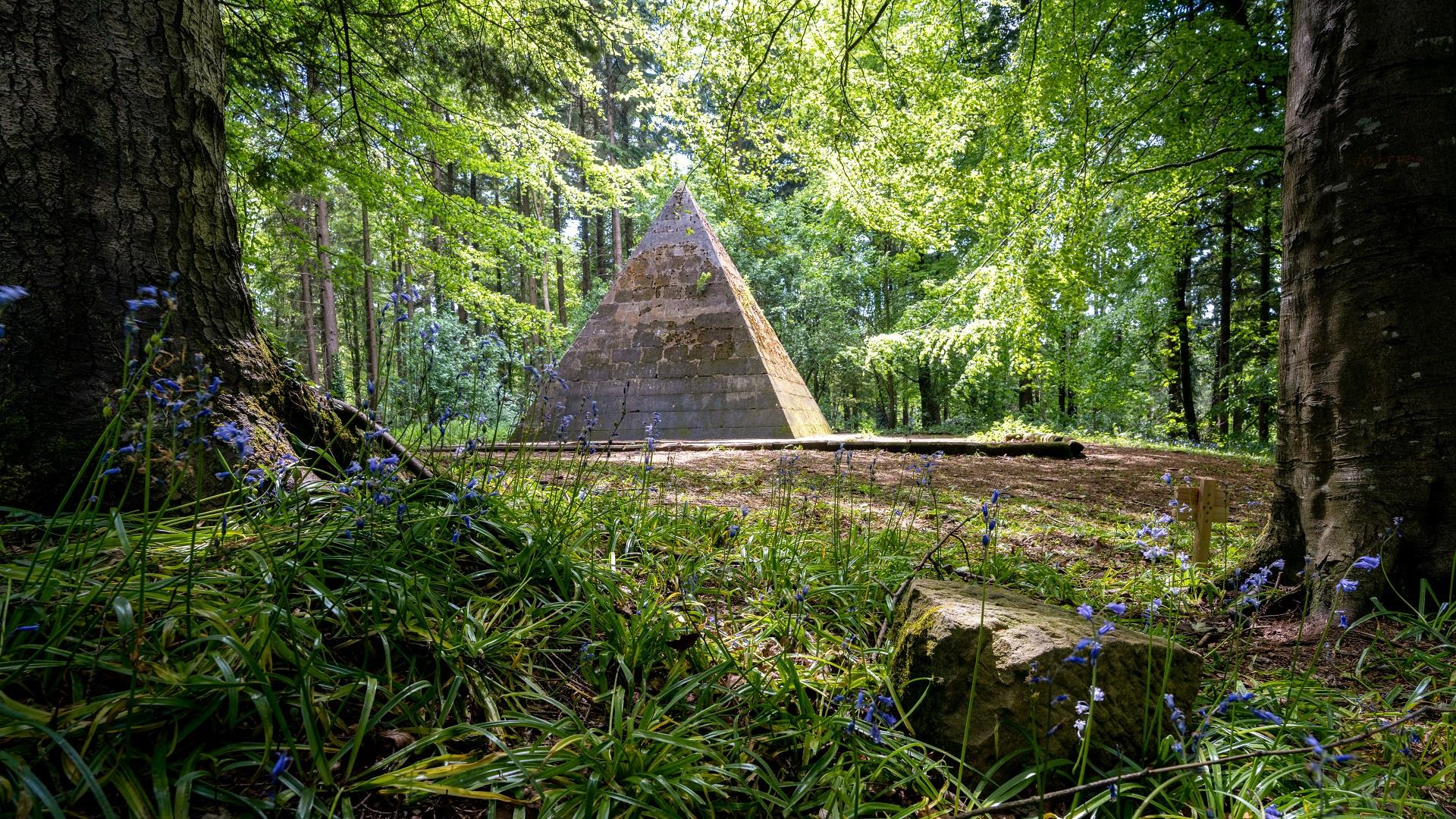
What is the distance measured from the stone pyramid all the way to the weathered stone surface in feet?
26.5

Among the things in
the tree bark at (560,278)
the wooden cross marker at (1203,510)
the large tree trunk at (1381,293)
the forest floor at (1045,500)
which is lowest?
the forest floor at (1045,500)

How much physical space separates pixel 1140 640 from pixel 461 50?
5.60 meters

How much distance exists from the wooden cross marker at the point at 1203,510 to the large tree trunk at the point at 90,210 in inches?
136

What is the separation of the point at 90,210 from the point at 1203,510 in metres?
4.01

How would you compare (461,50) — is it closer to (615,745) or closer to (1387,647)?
(615,745)

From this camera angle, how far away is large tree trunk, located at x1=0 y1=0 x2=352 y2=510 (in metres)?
1.76

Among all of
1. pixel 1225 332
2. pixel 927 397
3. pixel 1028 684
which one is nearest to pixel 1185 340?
pixel 1225 332

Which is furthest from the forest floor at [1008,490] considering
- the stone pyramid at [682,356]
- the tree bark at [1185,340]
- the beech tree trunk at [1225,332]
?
the tree bark at [1185,340]

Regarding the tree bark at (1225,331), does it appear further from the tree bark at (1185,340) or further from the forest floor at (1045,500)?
the forest floor at (1045,500)

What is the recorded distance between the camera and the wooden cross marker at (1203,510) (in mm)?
2467

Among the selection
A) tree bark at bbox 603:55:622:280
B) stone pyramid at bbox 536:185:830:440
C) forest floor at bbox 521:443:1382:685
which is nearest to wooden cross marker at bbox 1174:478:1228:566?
forest floor at bbox 521:443:1382:685

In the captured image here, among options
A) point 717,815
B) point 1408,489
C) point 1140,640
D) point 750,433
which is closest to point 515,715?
point 717,815

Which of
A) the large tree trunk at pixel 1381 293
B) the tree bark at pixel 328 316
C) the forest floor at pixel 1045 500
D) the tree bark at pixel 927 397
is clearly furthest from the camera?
the tree bark at pixel 927 397

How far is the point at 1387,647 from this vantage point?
75.5 inches
